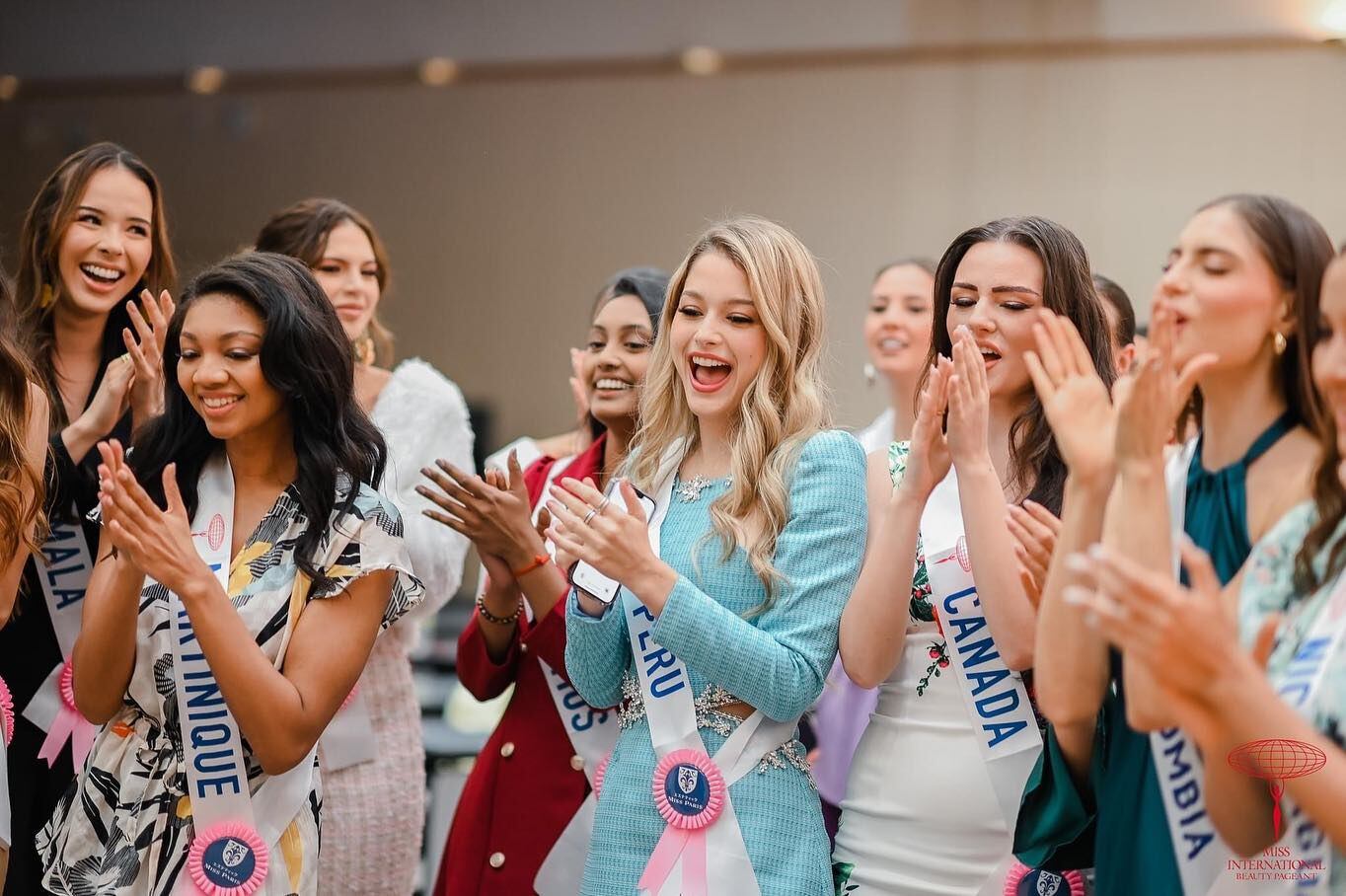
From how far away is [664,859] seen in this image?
1886mm

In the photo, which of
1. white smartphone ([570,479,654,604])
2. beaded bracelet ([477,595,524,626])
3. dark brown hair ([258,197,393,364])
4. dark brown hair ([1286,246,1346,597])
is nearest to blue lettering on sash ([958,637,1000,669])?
white smartphone ([570,479,654,604])

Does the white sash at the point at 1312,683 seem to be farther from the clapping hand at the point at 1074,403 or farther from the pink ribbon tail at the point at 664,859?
the pink ribbon tail at the point at 664,859

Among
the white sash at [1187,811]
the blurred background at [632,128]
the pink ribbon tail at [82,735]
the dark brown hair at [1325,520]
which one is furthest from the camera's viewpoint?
the blurred background at [632,128]

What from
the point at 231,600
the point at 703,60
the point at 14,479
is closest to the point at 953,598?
the point at 231,600

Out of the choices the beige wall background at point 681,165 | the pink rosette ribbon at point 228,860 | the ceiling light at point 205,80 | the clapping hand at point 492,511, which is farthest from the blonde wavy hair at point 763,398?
the ceiling light at point 205,80

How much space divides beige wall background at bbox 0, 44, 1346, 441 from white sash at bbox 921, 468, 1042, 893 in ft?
8.52

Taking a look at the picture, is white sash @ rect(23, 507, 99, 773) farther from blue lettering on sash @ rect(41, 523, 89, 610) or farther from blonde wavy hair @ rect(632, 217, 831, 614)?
blonde wavy hair @ rect(632, 217, 831, 614)

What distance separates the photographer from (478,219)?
5.41m

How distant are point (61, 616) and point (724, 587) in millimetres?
1186

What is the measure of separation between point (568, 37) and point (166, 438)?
3241mm

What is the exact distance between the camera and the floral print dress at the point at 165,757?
1.98m

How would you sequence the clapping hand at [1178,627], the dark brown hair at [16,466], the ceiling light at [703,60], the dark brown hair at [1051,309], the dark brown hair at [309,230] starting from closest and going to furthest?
the clapping hand at [1178,627] < the dark brown hair at [1051,309] < the dark brown hair at [16,466] < the dark brown hair at [309,230] < the ceiling light at [703,60]

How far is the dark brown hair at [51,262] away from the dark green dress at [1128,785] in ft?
5.88

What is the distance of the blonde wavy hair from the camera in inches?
77.9
